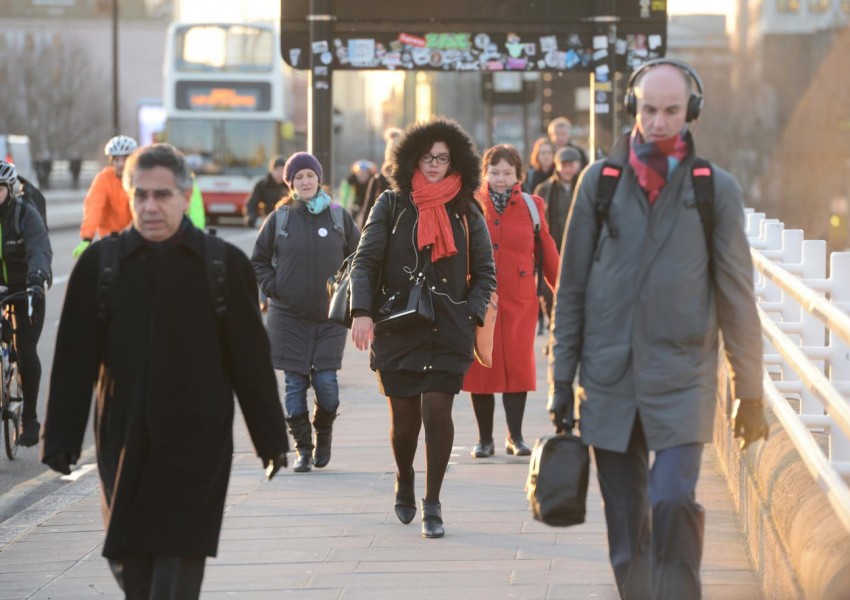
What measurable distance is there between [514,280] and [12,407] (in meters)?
3.07

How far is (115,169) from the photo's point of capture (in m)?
11.6

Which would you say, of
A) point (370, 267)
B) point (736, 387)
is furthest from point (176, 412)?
point (370, 267)

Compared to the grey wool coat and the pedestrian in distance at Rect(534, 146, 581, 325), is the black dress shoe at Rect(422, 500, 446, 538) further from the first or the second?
the pedestrian in distance at Rect(534, 146, 581, 325)

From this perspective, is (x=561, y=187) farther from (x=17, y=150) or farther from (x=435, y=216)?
(x=17, y=150)

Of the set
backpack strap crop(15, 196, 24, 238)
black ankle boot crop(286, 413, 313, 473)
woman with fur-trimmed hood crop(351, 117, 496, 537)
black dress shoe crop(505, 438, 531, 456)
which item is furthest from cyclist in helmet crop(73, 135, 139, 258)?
woman with fur-trimmed hood crop(351, 117, 496, 537)

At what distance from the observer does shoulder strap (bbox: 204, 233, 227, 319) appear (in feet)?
15.1

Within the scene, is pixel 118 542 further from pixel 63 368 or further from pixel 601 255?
pixel 601 255

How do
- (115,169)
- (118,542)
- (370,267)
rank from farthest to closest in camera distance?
(115,169)
(370,267)
(118,542)

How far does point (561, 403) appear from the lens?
4.87 m

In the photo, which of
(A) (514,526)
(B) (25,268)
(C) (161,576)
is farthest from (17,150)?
(C) (161,576)

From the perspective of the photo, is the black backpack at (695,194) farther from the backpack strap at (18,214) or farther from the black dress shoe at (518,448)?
the backpack strap at (18,214)

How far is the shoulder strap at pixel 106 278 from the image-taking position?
4598mm

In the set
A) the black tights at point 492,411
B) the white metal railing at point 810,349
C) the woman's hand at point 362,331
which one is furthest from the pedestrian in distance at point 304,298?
the white metal railing at point 810,349

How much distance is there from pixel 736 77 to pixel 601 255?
97.2 metres
